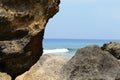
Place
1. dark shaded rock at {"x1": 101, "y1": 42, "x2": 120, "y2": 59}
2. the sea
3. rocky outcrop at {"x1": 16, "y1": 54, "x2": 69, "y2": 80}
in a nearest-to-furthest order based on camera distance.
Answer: rocky outcrop at {"x1": 16, "y1": 54, "x2": 69, "y2": 80} → dark shaded rock at {"x1": 101, "y1": 42, "x2": 120, "y2": 59} → the sea

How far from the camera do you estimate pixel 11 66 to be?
286 inches

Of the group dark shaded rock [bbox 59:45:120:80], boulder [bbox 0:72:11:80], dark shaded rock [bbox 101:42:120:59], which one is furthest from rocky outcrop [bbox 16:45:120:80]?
dark shaded rock [bbox 101:42:120:59]

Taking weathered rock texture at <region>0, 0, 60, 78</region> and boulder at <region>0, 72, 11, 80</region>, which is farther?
weathered rock texture at <region>0, 0, 60, 78</region>

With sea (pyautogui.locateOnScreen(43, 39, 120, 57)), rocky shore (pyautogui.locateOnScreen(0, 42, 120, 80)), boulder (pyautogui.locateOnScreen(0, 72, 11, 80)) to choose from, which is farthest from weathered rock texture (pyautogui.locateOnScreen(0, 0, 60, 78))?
sea (pyautogui.locateOnScreen(43, 39, 120, 57))

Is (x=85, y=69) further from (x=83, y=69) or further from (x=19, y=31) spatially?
(x=19, y=31)

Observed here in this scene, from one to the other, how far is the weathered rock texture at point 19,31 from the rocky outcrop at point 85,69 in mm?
481

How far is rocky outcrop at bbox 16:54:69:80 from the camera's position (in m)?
6.74

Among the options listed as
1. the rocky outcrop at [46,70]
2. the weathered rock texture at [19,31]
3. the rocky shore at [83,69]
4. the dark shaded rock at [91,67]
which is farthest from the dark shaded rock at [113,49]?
the dark shaded rock at [91,67]

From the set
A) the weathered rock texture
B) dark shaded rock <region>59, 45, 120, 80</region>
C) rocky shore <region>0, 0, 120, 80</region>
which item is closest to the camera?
dark shaded rock <region>59, 45, 120, 80</region>

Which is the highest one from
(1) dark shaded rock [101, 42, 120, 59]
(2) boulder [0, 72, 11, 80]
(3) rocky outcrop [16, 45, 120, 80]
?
(3) rocky outcrop [16, 45, 120, 80]

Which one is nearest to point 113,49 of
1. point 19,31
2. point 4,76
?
point 19,31

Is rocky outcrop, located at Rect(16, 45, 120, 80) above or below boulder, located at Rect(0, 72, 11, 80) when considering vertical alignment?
above

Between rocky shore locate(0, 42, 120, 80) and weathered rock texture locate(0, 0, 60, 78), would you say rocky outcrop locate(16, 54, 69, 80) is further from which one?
weathered rock texture locate(0, 0, 60, 78)

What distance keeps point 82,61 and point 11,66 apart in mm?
1499
